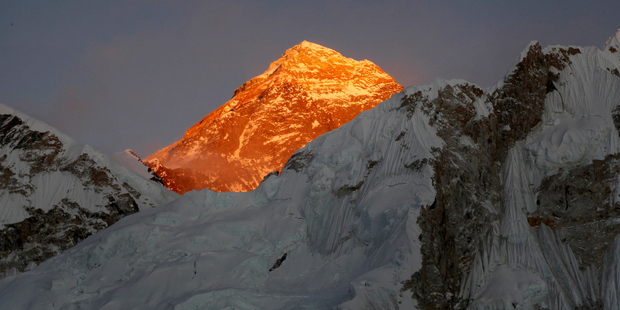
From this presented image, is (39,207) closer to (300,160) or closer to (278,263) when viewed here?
(300,160)

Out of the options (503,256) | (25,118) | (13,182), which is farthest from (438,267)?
A: (25,118)

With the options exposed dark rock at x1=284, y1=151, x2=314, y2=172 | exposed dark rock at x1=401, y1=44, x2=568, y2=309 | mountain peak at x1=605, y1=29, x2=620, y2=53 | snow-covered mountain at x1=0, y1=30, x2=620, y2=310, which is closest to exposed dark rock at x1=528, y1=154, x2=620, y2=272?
snow-covered mountain at x1=0, y1=30, x2=620, y2=310

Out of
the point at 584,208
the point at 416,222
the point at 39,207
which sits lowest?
the point at 416,222

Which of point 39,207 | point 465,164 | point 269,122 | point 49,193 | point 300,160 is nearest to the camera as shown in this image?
point 465,164

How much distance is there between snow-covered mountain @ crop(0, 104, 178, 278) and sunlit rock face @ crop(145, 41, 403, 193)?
24.8 metres

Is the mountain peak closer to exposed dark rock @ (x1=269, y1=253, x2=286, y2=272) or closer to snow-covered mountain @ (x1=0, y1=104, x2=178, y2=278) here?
exposed dark rock @ (x1=269, y1=253, x2=286, y2=272)

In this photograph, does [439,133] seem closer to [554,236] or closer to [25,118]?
[554,236]

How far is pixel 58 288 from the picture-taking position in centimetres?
6550

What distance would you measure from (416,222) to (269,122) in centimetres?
7397

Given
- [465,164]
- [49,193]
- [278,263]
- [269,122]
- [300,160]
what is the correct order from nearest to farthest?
1. [278,263]
2. [465,164]
3. [300,160]
4. [49,193]
5. [269,122]

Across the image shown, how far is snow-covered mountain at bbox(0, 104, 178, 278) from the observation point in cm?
8312

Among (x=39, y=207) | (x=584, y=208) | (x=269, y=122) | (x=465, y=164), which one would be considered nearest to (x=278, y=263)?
(x=465, y=164)

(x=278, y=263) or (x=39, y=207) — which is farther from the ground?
(x=39, y=207)

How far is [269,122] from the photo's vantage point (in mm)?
130125
